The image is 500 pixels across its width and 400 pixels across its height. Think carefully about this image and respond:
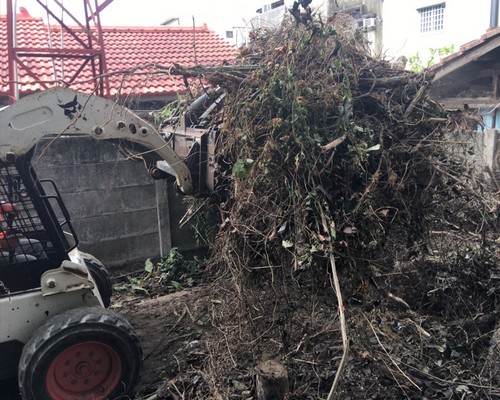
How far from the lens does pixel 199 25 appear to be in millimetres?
16016

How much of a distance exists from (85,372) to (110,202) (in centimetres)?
320

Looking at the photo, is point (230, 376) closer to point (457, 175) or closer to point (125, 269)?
point (457, 175)

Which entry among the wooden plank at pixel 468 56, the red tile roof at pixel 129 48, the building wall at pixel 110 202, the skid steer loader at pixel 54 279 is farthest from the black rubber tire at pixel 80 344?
the red tile roof at pixel 129 48

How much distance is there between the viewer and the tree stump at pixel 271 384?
3.07 meters

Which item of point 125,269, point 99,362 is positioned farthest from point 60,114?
point 125,269

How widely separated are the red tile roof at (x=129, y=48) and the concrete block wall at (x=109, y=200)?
3708 mm

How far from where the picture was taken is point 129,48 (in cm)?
1226

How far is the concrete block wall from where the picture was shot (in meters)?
5.98

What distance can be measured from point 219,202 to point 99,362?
1.62 meters

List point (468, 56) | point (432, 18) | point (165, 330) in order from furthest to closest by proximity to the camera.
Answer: point (432, 18) → point (468, 56) → point (165, 330)

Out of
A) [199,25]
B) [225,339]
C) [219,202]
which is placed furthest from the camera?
[199,25]

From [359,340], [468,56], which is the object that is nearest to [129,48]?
[468,56]

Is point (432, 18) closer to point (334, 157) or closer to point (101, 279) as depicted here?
point (334, 157)

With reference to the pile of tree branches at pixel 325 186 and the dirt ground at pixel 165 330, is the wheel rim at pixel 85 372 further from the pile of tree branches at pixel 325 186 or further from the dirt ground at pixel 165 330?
the pile of tree branches at pixel 325 186
